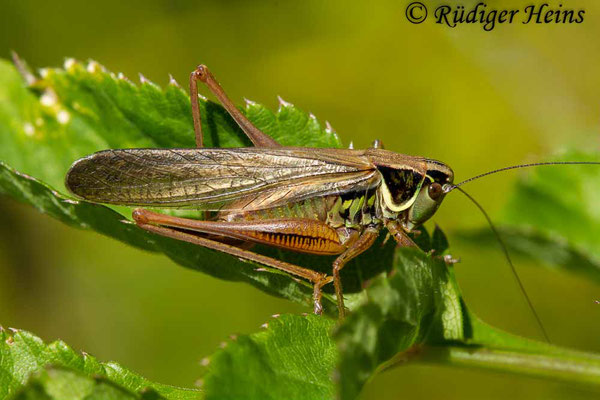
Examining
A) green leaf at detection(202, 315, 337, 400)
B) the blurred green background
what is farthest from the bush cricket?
the blurred green background

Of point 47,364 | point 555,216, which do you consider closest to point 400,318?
point 47,364

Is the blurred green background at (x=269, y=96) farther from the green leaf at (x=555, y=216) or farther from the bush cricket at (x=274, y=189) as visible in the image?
the bush cricket at (x=274, y=189)

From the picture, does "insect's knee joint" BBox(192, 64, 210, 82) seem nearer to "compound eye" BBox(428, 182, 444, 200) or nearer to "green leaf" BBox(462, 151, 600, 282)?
"compound eye" BBox(428, 182, 444, 200)

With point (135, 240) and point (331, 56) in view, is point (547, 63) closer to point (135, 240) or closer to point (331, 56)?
point (331, 56)

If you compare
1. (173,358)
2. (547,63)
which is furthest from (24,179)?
(547,63)

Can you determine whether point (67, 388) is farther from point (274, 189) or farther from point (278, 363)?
point (274, 189)

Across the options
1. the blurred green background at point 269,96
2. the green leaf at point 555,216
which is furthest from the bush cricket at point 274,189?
the blurred green background at point 269,96
